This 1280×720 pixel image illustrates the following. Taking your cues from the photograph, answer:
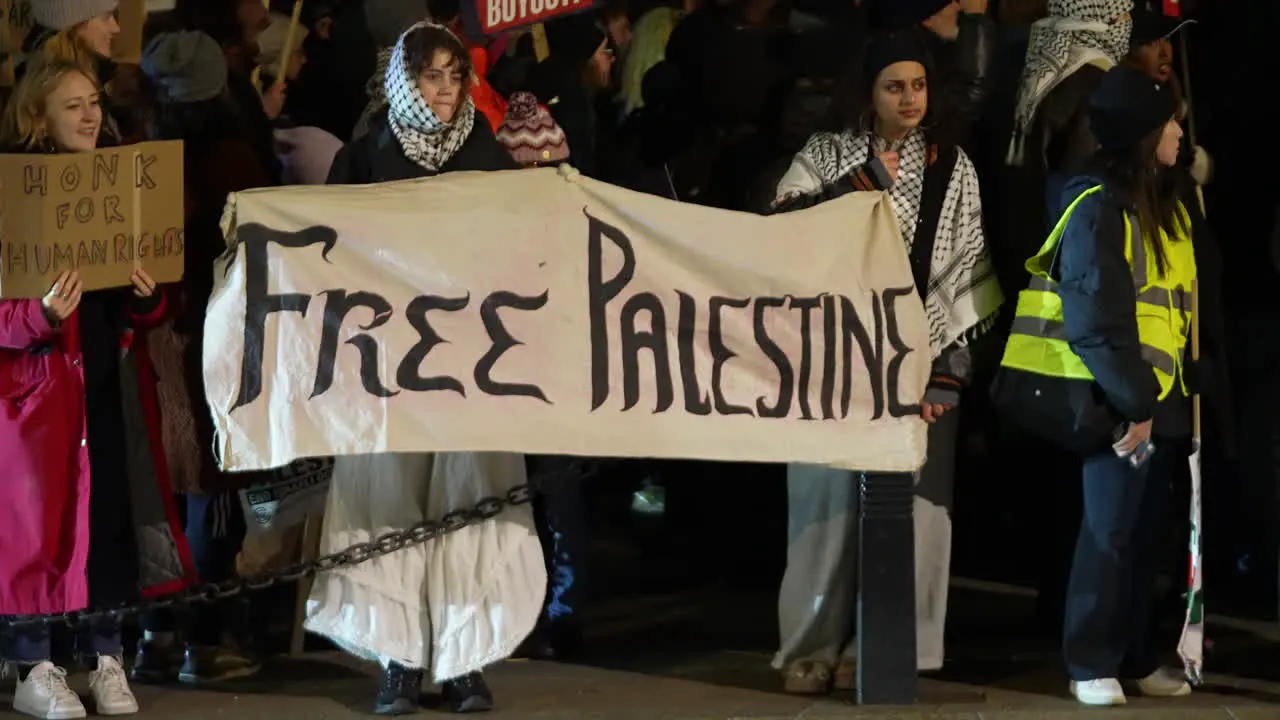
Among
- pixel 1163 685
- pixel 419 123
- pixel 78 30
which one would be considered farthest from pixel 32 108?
pixel 1163 685

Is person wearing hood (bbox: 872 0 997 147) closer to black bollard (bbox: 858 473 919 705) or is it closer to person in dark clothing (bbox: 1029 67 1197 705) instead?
person in dark clothing (bbox: 1029 67 1197 705)

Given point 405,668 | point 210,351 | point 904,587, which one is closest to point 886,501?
point 904,587

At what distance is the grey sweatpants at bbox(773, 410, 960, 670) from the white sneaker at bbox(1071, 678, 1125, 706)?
0.49 meters

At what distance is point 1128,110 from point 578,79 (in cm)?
215

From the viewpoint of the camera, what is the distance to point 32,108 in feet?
23.6

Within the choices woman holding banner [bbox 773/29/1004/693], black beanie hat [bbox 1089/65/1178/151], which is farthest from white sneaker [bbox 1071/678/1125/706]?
black beanie hat [bbox 1089/65/1178/151]

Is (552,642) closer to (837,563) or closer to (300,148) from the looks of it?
(837,563)

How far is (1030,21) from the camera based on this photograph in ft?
29.8

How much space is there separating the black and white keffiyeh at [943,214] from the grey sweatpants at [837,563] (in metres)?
0.37

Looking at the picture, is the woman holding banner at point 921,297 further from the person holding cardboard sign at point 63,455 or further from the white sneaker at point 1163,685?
the person holding cardboard sign at point 63,455

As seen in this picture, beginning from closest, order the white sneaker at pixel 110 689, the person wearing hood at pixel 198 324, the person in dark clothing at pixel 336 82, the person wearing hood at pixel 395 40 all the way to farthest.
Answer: the white sneaker at pixel 110 689, the person wearing hood at pixel 198 324, the person wearing hood at pixel 395 40, the person in dark clothing at pixel 336 82

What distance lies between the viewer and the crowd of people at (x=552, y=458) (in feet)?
23.6

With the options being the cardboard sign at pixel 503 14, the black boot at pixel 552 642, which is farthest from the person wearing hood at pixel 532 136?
the black boot at pixel 552 642

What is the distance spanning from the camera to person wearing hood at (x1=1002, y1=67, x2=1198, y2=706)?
283 inches
